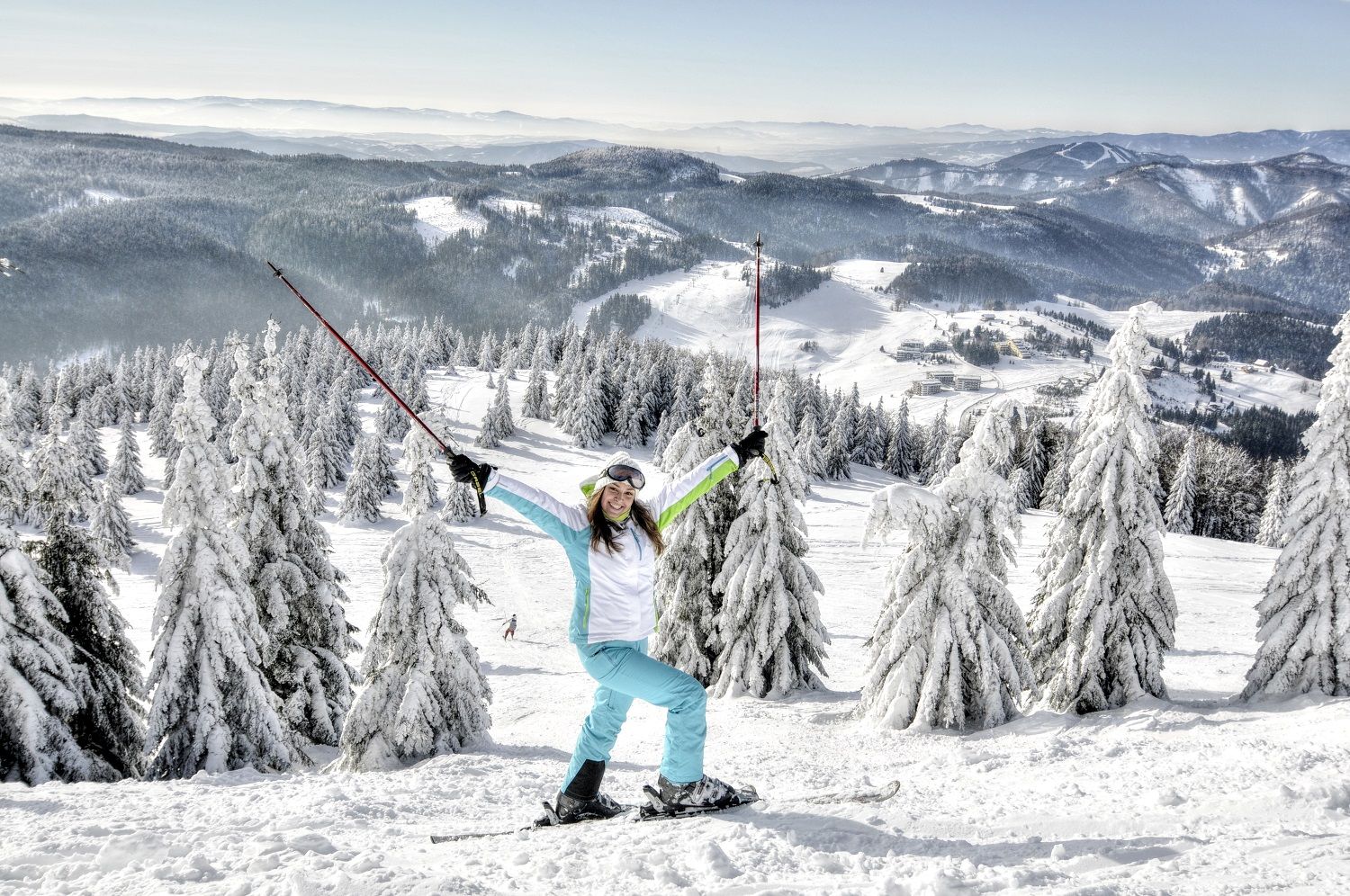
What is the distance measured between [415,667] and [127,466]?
195 ft

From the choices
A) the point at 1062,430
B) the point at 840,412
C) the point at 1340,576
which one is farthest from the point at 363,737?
the point at 1062,430

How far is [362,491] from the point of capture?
53.9 metres

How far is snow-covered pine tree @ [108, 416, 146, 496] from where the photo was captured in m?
60.9

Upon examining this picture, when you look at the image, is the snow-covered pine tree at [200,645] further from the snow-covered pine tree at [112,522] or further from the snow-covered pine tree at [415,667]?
the snow-covered pine tree at [112,522]

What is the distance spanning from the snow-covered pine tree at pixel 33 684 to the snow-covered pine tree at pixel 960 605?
43.5ft

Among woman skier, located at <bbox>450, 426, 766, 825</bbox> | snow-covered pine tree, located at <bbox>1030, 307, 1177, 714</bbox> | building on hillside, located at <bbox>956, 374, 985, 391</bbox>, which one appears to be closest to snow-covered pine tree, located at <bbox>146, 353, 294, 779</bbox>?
woman skier, located at <bbox>450, 426, 766, 825</bbox>

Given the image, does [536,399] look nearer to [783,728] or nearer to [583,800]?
[783,728]

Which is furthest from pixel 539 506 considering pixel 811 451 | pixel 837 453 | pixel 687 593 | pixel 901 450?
pixel 901 450

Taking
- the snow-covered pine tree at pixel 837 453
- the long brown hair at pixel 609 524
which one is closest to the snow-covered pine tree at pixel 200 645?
the long brown hair at pixel 609 524

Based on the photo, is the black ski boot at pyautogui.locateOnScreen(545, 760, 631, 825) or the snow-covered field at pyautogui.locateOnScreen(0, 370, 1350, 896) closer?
the snow-covered field at pyautogui.locateOnScreen(0, 370, 1350, 896)

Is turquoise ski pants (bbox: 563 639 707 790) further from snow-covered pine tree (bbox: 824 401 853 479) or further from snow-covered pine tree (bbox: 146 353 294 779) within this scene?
snow-covered pine tree (bbox: 824 401 853 479)

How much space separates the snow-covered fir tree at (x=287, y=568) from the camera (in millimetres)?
17500

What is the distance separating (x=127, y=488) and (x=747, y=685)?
61.8 m

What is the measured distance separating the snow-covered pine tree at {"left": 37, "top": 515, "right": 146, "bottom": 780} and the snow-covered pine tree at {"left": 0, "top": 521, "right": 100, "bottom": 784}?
934 mm
